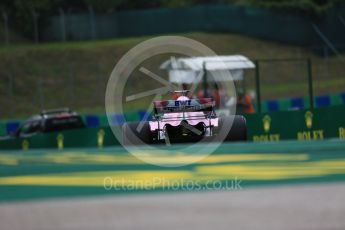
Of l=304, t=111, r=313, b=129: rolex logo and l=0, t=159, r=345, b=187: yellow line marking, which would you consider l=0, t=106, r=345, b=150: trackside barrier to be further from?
l=0, t=159, r=345, b=187: yellow line marking

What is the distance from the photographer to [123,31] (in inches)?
2255

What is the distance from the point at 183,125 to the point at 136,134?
2.73 ft

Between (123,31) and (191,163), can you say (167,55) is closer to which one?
(123,31)

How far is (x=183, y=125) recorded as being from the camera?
13.7 meters

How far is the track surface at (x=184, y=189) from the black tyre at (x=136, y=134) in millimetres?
6580

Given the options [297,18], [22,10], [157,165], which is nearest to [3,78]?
[22,10]

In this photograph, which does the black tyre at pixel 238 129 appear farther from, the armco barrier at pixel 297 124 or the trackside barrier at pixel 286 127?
the armco barrier at pixel 297 124

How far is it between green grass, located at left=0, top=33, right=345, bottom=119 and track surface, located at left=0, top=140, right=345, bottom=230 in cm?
3077

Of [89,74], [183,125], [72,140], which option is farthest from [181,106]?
[89,74]

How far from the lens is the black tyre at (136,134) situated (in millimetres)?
13094

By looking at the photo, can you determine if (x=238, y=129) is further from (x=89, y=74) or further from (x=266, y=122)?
(x=89, y=74)

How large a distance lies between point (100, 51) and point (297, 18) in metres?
13.4

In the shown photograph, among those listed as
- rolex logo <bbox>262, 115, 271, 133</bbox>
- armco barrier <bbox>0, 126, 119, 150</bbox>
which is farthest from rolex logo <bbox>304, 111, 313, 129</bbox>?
armco barrier <bbox>0, 126, 119, 150</bbox>

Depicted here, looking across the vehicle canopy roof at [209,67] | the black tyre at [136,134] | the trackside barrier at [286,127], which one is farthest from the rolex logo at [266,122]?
the black tyre at [136,134]
